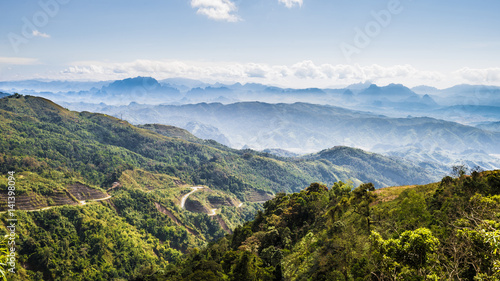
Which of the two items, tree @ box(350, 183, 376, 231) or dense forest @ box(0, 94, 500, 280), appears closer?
dense forest @ box(0, 94, 500, 280)

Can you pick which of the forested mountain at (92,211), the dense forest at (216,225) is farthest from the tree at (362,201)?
the forested mountain at (92,211)

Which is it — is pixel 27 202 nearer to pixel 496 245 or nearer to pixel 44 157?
pixel 44 157

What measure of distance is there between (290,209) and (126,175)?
120 m

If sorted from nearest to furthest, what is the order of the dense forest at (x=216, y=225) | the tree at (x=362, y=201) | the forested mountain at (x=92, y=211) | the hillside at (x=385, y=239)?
the hillside at (x=385, y=239) < the dense forest at (x=216, y=225) < the tree at (x=362, y=201) < the forested mountain at (x=92, y=211)

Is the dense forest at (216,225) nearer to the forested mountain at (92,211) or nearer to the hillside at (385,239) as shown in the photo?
the hillside at (385,239)

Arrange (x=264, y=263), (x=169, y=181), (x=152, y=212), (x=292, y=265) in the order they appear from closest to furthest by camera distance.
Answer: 1. (x=292, y=265)
2. (x=264, y=263)
3. (x=152, y=212)
4. (x=169, y=181)

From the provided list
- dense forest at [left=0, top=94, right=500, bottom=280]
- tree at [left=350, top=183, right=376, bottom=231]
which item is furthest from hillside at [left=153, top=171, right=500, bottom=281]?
dense forest at [left=0, top=94, right=500, bottom=280]

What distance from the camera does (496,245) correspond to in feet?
38.2

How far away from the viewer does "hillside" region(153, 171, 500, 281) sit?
49.2 feet

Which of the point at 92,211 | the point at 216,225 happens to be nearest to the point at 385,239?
the point at 92,211

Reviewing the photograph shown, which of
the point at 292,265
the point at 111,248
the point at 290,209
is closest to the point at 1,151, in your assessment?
the point at 111,248

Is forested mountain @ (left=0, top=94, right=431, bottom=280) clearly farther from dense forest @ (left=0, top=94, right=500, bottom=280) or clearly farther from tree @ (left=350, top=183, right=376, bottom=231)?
tree @ (left=350, top=183, right=376, bottom=231)

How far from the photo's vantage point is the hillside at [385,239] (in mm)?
14992

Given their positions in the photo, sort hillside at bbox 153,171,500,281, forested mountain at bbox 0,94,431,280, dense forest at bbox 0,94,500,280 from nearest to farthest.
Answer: hillside at bbox 153,171,500,281 → dense forest at bbox 0,94,500,280 → forested mountain at bbox 0,94,431,280
